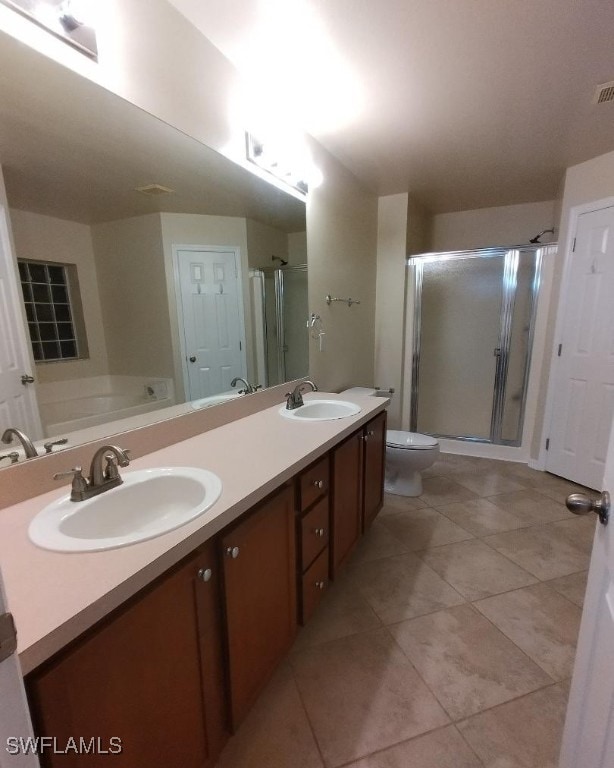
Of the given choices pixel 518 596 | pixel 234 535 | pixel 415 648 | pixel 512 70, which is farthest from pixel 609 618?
pixel 512 70

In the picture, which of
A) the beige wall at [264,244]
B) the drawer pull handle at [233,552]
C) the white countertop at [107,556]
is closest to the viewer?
the white countertop at [107,556]

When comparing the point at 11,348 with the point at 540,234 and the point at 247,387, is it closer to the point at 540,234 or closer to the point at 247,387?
the point at 247,387

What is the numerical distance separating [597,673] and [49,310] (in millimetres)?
1557

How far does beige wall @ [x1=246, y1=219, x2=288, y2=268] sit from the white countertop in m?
1.02

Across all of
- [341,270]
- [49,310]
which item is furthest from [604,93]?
[49,310]

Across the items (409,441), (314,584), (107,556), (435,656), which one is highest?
(107,556)

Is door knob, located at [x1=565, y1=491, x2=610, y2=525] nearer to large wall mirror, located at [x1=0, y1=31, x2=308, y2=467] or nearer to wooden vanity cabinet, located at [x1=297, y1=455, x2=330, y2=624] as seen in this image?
wooden vanity cabinet, located at [x1=297, y1=455, x2=330, y2=624]

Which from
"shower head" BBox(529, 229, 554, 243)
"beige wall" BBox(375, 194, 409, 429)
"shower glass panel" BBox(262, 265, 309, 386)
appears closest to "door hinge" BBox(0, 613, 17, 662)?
"shower glass panel" BBox(262, 265, 309, 386)

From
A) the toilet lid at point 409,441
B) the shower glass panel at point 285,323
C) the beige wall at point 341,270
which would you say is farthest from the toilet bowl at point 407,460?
the shower glass panel at point 285,323

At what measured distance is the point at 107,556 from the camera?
0.73 metres

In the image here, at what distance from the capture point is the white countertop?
589 millimetres

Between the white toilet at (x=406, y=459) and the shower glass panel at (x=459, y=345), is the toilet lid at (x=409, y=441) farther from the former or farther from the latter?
the shower glass panel at (x=459, y=345)

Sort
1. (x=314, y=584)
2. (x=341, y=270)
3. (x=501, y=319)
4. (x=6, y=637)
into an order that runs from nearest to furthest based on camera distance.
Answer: (x=6, y=637) → (x=314, y=584) → (x=341, y=270) → (x=501, y=319)

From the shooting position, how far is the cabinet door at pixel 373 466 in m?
1.90
